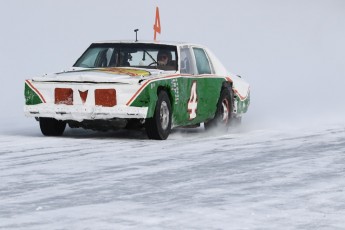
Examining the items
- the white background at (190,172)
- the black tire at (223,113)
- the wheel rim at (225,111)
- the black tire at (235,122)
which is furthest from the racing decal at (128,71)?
the black tire at (235,122)

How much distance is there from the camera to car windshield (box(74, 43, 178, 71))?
16375 millimetres

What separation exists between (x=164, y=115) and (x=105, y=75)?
92cm

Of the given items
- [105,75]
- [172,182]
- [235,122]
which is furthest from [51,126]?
[172,182]

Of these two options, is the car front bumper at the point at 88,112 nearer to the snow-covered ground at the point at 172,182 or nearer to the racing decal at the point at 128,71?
the snow-covered ground at the point at 172,182

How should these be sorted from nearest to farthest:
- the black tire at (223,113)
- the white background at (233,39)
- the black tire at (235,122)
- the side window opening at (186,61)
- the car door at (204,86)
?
the side window opening at (186,61) → the car door at (204,86) → the black tire at (223,113) → the black tire at (235,122) → the white background at (233,39)

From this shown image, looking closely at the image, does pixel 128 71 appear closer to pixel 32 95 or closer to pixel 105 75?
pixel 105 75

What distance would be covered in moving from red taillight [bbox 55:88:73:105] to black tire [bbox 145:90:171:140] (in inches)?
38.5

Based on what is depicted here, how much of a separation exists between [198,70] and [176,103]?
126cm

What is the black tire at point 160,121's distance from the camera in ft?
50.0

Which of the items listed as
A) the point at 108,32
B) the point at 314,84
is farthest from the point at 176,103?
the point at 108,32

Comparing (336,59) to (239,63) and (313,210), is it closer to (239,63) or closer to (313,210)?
(239,63)

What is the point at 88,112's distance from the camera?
14953mm

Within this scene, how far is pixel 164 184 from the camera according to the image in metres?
10.7

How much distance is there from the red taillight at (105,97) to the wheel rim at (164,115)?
30.6 inches
